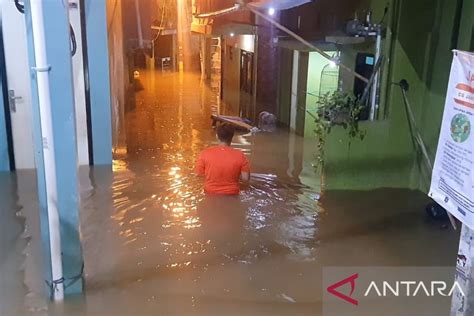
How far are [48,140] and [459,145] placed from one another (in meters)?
2.82

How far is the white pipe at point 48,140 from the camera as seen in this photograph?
12.1 feet

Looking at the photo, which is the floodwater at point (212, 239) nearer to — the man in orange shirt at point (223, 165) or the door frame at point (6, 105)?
the man in orange shirt at point (223, 165)

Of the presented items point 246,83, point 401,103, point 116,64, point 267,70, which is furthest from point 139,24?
point 401,103

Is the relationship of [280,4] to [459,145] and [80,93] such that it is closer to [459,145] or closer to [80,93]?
[80,93]

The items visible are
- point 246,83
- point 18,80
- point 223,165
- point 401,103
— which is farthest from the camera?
point 246,83

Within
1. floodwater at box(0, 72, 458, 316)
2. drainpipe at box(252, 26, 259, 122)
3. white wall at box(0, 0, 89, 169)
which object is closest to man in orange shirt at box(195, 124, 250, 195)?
floodwater at box(0, 72, 458, 316)

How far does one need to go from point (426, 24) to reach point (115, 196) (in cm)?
454

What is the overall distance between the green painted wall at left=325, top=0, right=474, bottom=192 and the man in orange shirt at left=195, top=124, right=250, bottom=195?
1.56 meters

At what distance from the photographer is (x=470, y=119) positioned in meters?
2.98

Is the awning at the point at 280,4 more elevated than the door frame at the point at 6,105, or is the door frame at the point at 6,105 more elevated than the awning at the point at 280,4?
the awning at the point at 280,4

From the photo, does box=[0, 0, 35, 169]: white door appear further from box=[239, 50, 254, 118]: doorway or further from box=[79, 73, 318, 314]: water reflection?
box=[239, 50, 254, 118]: doorway

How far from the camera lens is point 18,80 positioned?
7.50m

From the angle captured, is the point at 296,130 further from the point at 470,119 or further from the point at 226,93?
the point at 470,119

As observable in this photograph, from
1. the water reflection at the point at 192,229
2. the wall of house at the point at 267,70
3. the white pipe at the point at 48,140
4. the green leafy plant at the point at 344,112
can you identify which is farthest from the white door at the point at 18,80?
the wall of house at the point at 267,70
